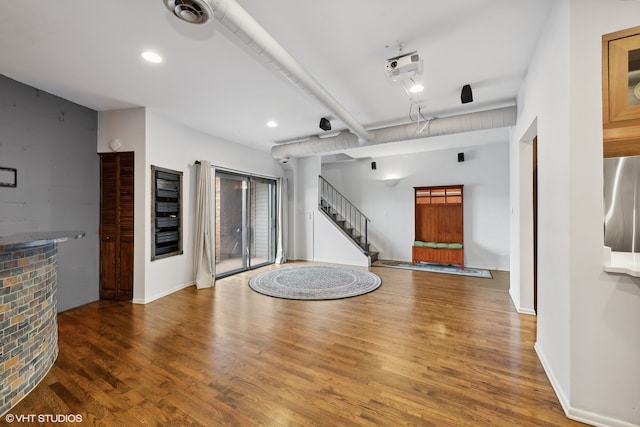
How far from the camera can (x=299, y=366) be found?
7.86 feet

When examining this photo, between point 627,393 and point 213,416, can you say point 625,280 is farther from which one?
point 213,416

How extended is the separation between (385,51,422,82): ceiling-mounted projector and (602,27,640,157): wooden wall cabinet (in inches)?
51.2

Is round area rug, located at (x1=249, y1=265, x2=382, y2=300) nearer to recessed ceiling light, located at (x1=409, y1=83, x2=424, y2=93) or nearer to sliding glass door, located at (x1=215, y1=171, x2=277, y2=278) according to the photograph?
sliding glass door, located at (x1=215, y1=171, x2=277, y2=278)

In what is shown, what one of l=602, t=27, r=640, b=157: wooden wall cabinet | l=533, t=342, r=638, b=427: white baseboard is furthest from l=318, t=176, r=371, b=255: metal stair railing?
l=602, t=27, r=640, b=157: wooden wall cabinet

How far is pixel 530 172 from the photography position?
3.47 meters

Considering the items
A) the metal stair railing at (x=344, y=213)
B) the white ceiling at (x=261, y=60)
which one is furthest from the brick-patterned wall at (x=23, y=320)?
the metal stair railing at (x=344, y=213)

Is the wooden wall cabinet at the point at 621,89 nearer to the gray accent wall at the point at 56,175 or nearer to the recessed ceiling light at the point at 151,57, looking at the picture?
the recessed ceiling light at the point at 151,57

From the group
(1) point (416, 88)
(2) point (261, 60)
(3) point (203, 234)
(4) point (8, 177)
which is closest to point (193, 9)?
(2) point (261, 60)

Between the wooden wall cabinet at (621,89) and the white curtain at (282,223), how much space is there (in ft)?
20.4

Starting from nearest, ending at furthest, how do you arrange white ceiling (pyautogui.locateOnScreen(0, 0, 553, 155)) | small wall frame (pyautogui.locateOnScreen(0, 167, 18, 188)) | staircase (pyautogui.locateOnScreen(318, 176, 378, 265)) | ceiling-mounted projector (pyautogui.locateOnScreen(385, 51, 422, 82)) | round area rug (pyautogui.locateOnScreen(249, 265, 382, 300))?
white ceiling (pyautogui.locateOnScreen(0, 0, 553, 155)) → ceiling-mounted projector (pyautogui.locateOnScreen(385, 51, 422, 82)) → small wall frame (pyautogui.locateOnScreen(0, 167, 18, 188)) → round area rug (pyautogui.locateOnScreen(249, 265, 382, 300)) → staircase (pyautogui.locateOnScreen(318, 176, 378, 265))

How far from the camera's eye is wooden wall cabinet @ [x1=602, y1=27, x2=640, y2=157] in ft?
5.46

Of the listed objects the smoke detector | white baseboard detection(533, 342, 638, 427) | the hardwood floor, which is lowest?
the hardwood floor

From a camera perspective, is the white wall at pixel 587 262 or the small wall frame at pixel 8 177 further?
the small wall frame at pixel 8 177

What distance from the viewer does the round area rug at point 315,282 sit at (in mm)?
4443
